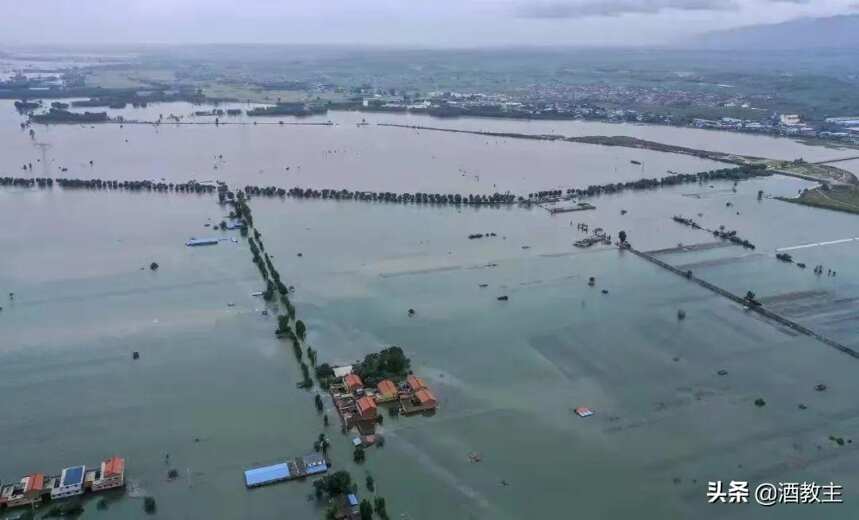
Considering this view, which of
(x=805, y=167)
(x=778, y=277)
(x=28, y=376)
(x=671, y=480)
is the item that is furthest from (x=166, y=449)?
(x=805, y=167)

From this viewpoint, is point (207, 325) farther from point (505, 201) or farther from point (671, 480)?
point (505, 201)

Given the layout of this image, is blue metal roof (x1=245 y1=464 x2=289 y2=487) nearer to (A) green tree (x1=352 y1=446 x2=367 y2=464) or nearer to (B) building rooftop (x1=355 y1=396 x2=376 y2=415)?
(A) green tree (x1=352 y1=446 x2=367 y2=464)

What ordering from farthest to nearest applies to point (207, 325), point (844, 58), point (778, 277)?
point (844, 58), point (778, 277), point (207, 325)

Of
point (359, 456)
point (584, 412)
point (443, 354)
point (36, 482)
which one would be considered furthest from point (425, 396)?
point (36, 482)

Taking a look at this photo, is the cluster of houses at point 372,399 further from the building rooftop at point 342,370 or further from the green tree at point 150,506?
the green tree at point 150,506

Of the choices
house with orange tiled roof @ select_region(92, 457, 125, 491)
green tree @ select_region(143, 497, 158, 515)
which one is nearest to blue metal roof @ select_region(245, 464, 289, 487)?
green tree @ select_region(143, 497, 158, 515)

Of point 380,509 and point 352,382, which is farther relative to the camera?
point 352,382

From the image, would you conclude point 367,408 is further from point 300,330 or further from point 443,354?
point 300,330
